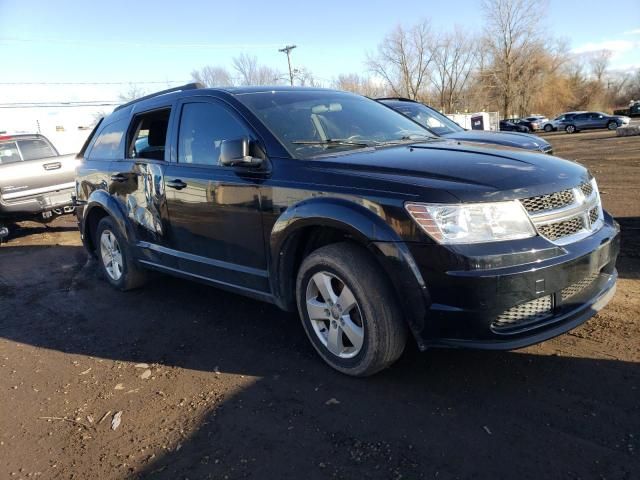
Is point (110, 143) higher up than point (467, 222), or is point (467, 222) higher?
point (110, 143)

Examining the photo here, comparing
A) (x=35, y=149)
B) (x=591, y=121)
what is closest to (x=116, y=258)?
(x=35, y=149)

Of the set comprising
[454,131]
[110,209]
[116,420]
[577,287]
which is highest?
[454,131]

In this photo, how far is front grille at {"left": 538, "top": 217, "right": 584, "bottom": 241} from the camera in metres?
2.80

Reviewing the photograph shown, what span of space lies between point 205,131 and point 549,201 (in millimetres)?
2598

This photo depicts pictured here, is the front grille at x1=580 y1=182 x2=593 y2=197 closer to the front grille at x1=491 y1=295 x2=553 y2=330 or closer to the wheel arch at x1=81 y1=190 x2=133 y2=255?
the front grille at x1=491 y1=295 x2=553 y2=330

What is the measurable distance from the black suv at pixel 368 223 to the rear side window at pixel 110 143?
27.8 inches

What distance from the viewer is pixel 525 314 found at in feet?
9.23

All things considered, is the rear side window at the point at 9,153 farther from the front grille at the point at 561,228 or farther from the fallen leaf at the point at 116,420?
the front grille at the point at 561,228

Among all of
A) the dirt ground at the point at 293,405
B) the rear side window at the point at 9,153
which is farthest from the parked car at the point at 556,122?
A: the dirt ground at the point at 293,405

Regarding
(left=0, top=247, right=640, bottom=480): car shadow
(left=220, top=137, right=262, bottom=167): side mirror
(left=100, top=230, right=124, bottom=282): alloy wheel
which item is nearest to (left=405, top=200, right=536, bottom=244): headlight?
(left=0, top=247, right=640, bottom=480): car shadow

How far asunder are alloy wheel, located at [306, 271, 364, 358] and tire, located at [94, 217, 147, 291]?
2.57 metres

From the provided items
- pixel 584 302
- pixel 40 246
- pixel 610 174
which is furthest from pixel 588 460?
pixel 610 174

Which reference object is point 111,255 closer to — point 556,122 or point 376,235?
point 376,235

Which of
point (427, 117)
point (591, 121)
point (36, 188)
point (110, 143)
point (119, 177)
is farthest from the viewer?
point (591, 121)
